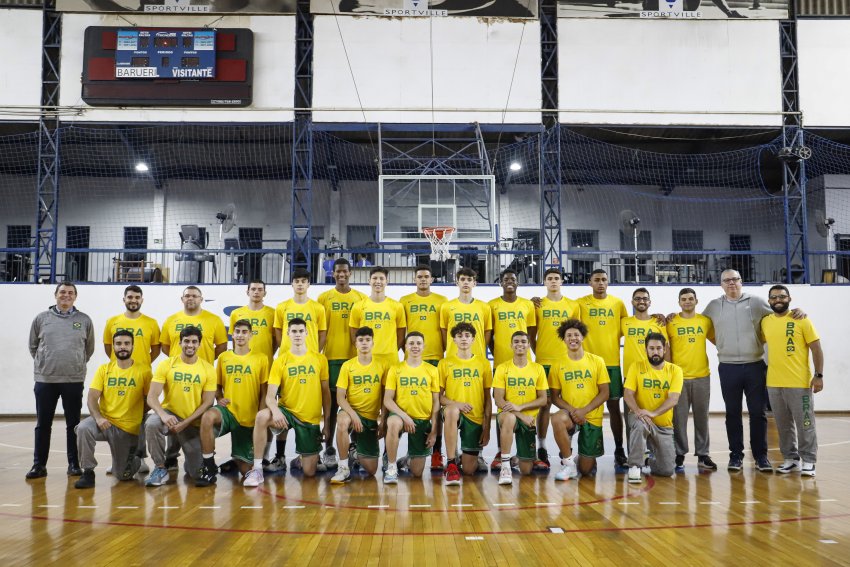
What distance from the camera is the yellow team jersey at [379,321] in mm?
6227

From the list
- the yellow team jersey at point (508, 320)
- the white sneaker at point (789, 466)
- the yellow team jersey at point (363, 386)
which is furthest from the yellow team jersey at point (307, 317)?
the white sneaker at point (789, 466)

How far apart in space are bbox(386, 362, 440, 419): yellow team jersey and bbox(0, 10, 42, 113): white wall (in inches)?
432

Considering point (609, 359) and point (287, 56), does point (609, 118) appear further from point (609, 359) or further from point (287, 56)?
point (609, 359)

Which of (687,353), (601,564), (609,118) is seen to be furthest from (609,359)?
(609,118)

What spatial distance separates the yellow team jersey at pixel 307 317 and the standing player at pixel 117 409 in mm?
1239

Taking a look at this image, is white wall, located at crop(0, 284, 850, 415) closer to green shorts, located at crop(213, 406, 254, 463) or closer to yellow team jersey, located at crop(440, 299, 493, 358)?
yellow team jersey, located at crop(440, 299, 493, 358)

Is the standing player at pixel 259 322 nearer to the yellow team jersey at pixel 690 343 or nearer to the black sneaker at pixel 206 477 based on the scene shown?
the black sneaker at pixel 206 477

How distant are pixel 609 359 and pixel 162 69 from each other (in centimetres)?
1046

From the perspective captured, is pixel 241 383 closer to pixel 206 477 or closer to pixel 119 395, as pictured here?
pixel 206 477

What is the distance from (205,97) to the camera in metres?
12.9

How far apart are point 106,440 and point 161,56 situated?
31.0 ft

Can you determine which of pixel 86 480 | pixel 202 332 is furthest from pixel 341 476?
pixel 86 480

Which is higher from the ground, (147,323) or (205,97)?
(205,97)

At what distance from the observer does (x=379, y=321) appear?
6250 mm
